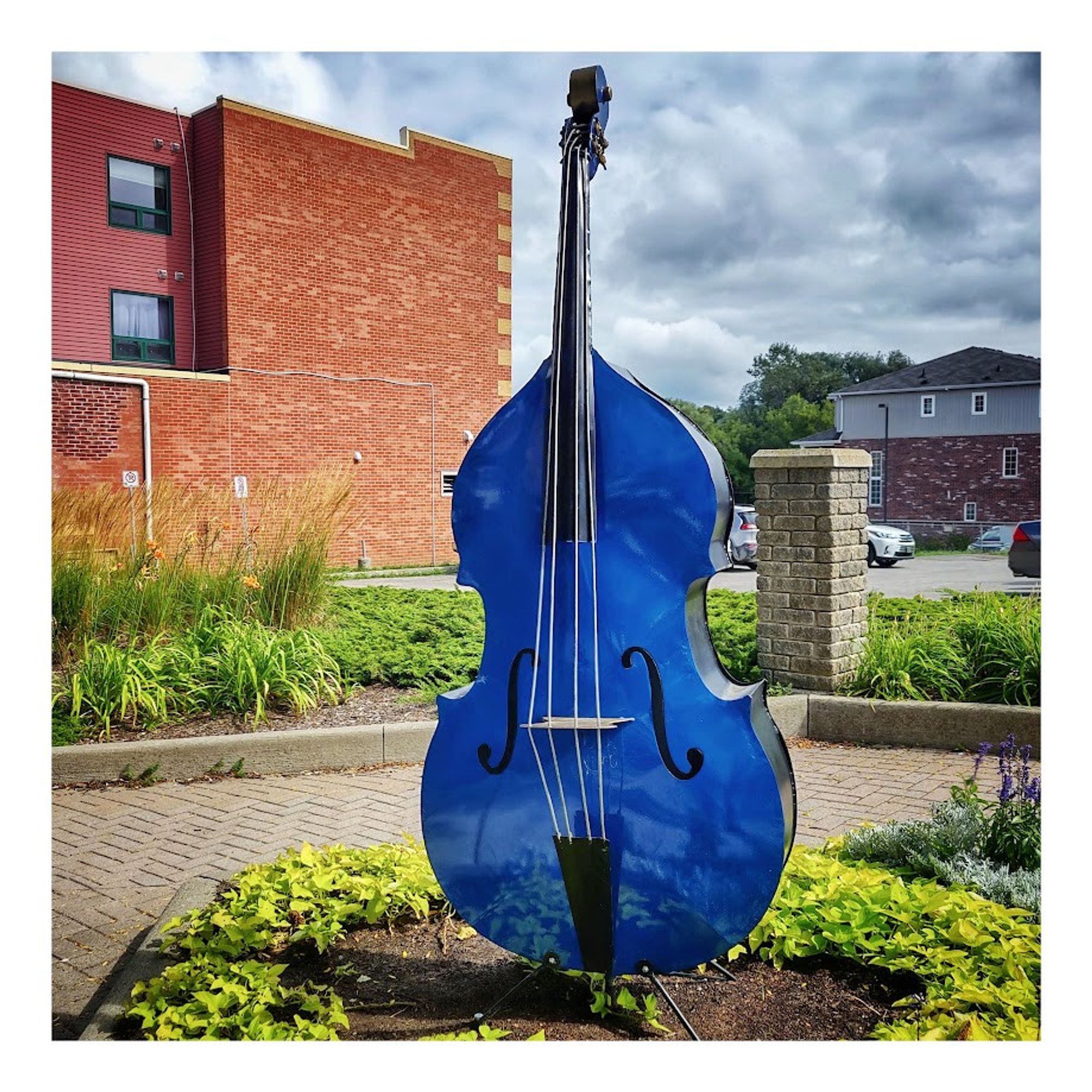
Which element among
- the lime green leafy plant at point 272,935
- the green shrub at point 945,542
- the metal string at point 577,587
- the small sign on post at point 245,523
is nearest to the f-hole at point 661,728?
the metal string at point 577,587

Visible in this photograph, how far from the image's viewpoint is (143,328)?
610 inches

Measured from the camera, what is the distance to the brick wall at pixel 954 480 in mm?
22391

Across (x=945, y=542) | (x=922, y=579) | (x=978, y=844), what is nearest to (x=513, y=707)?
(x=978, y=844)

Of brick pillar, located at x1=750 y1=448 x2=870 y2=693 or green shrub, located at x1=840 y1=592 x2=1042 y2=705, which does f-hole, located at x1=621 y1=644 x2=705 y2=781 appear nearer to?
brick pillar, located at x1=750 y1=448 x2=870 y2=693

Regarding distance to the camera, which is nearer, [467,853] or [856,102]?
[467,853]

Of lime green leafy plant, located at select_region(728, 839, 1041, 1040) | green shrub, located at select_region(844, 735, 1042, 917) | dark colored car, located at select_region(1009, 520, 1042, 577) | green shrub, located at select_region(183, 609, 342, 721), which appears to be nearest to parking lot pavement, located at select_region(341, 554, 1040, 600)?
dark colored car, located at select_region(1009, 520, 1042, 577)

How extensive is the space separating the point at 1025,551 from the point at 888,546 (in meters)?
5.18

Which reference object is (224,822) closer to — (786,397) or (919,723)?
(919,723)

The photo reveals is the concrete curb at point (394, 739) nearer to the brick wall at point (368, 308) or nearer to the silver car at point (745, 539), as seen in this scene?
the brick wall at point (368, 308)

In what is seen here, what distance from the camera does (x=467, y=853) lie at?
2109 millimetres
